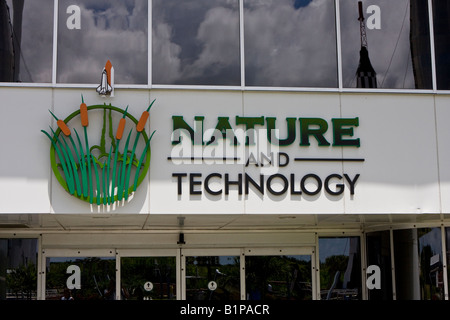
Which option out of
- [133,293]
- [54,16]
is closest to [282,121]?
[54,16]

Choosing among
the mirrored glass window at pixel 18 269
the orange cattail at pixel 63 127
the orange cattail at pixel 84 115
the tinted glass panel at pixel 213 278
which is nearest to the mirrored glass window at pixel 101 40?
the orange cattail at pixel 84 115

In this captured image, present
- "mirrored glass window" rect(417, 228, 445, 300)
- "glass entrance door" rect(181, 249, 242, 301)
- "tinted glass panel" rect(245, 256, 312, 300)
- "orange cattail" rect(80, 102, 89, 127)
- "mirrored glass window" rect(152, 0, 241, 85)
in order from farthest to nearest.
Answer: "tinted glass panel" rect(245, 256, 312, 300)
"glass entrance door" rect(181, 249, 242, 301)
"mirrored glass window" rect(417, 228, 445, 300)
"mirrored glass window" rect(152, 0, 241, 85)
"orange cattail" rect(80, 102, 89, 127)

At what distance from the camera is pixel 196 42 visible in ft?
36.4

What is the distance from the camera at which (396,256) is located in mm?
13172

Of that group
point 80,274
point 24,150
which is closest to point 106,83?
point 24,150

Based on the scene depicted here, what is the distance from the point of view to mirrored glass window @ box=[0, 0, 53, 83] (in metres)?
10.7

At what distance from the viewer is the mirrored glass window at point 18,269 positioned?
1287 cm

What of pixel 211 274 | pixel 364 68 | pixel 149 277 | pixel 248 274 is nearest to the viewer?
pixel 364 68

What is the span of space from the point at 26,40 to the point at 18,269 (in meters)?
4.44

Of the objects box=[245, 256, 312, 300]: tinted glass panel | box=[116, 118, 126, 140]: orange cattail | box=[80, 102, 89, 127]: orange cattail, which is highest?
box=[80, 102, 89, 127]: orange cattail

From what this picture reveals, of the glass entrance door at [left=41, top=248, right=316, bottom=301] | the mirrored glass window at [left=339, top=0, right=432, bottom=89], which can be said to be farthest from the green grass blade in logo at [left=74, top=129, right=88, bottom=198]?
the mirrored glass window at [left=339, top=0, right=432, bottom=89]

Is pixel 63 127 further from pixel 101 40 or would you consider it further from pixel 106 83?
pixel 101 40

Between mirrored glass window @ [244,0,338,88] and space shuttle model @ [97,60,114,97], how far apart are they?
2.09 meters

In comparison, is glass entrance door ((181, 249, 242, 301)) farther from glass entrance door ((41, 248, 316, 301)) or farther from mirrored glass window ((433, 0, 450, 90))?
mirrored glass window ((433, 0, 450, 90))
